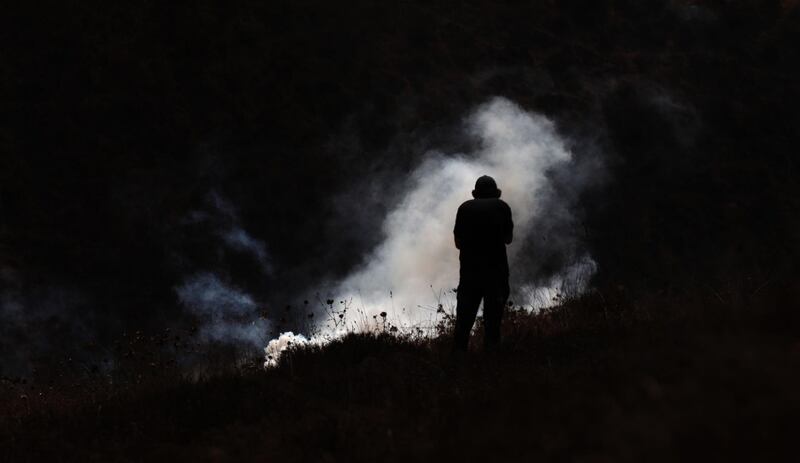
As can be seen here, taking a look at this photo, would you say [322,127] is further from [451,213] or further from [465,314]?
[465,314]

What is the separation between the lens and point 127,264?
90.5 ft

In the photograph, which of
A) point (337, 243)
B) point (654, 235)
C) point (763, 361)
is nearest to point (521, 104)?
point (654, 235)

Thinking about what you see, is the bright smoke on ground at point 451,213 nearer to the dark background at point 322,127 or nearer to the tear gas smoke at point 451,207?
the tear gas smoke at point 451,207

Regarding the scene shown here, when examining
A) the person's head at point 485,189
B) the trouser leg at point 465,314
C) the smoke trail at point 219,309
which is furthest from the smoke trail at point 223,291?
the person's head at point 485,189

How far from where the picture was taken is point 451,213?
118 ft

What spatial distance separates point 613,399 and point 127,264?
27.2 m

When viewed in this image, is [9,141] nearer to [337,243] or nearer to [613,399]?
[337,243]

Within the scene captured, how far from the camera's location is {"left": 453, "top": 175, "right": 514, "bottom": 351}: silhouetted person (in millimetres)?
6820

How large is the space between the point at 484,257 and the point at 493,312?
0.54m

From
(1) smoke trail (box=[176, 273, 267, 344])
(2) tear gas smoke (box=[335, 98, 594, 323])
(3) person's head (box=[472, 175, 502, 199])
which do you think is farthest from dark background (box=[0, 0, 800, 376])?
(3) person's head (box=[472, 175, 502, 199])

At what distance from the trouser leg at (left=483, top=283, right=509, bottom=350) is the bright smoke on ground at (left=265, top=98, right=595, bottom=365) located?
24.6 meters

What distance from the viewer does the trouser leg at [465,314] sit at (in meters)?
6.95

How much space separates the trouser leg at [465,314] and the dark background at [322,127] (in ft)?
65.5

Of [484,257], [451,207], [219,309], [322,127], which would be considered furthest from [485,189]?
[451,207]
